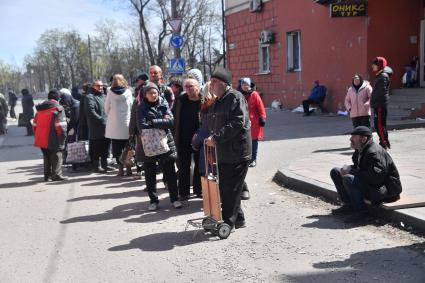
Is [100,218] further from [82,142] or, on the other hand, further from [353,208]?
[82,142]

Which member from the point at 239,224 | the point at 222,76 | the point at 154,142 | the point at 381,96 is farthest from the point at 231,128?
the point at 381,96

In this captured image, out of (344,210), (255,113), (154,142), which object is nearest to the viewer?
(344,210)

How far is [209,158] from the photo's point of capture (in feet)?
17.5

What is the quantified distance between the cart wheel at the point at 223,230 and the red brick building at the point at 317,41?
38.8ft

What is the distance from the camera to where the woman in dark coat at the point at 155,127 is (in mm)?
6516

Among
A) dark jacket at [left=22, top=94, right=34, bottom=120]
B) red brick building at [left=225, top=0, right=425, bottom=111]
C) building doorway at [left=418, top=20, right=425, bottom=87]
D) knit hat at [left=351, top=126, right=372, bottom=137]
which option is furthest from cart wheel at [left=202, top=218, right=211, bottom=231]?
dark jacket at [left=22, top=94, right=34, bottom=120]

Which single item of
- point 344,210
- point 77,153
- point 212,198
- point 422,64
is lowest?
point 344,210

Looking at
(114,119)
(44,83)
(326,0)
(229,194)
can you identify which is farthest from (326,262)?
(44,83)

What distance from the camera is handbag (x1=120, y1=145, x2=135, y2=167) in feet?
30.0

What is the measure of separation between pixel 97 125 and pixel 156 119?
3.51m

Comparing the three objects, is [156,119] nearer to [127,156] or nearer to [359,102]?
[127,156]

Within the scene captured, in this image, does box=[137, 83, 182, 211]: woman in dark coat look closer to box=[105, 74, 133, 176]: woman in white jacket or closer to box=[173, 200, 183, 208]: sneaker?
box=[173, 200, 183, 208]: sneaker

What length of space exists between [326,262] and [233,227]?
1.30m

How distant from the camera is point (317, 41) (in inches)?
728
